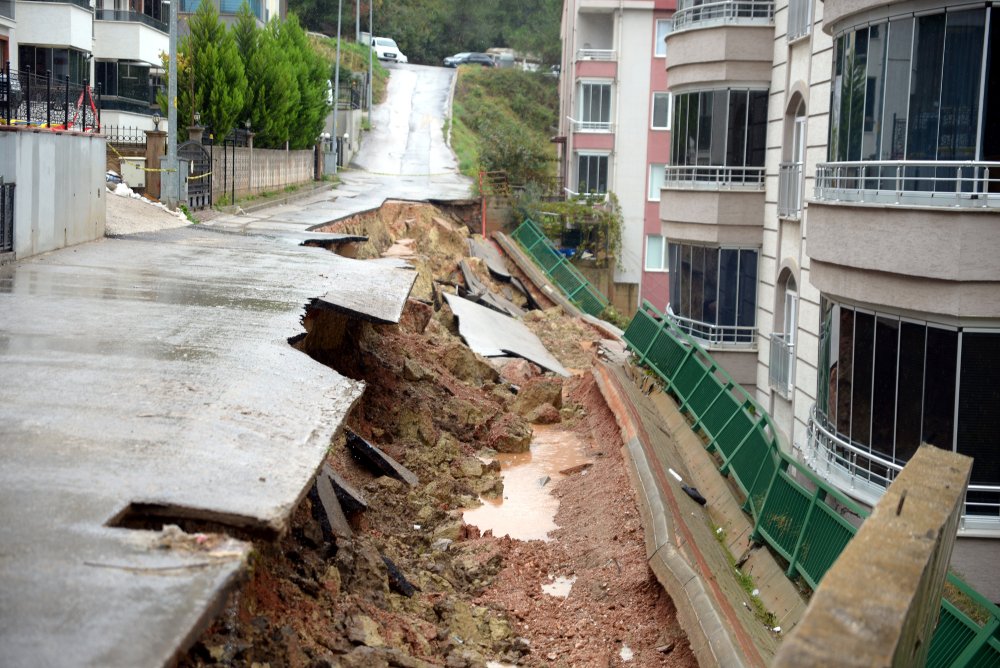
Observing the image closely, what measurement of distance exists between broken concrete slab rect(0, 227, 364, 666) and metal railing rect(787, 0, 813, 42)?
8818mm

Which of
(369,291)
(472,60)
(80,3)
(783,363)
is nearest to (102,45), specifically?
(80,3)

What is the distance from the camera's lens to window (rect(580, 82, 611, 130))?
4200 centimetres

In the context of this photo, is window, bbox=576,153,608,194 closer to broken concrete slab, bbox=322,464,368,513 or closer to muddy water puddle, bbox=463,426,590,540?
muddy water puddle, bbox=463,426,590,540

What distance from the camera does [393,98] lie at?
246ft

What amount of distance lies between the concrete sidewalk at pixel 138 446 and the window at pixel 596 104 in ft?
97.4

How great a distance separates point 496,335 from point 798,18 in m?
9.25

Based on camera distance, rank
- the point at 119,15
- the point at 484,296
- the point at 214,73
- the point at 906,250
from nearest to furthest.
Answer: the point at 906,250, the point at 484,296, the point at 214,73, the point at 119,15

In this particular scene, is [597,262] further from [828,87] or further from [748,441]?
[748,441]

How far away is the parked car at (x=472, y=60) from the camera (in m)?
81.6

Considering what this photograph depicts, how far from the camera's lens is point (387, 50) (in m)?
83.2

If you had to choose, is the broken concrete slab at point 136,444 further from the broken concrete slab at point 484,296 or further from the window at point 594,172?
the window at point 594,172

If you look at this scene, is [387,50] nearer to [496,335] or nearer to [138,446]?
[496,335]

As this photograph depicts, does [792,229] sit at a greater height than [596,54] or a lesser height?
lesser

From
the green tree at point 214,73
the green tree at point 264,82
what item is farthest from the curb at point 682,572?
the green tree at point 264,82
